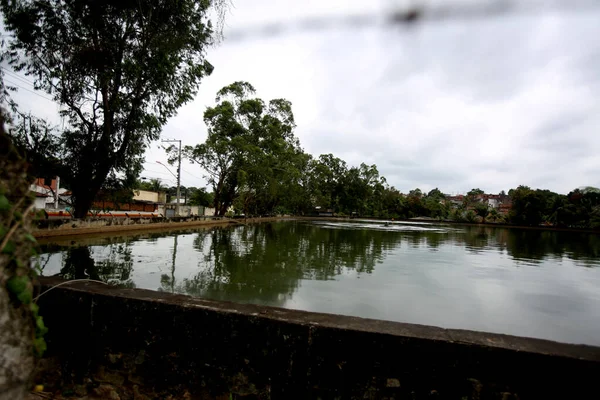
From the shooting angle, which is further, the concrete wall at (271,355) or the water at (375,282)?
the water at (375,282)

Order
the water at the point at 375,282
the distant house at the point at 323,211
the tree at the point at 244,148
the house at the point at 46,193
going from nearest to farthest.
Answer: the house at the point at 46,193 < the water at the point at 375,282 < the tree at the point at 244,148 < the distant house at the point at 323,211

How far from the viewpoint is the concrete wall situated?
58.6 inches

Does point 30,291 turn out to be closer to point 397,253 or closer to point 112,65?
point 112,65

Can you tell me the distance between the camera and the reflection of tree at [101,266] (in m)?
5.54

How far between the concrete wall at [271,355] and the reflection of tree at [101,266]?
3.49 m

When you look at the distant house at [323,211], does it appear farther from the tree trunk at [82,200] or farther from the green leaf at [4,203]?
the green leaf at [4,203]

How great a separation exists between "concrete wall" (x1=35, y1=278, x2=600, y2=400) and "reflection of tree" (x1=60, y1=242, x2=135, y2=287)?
3.49 m

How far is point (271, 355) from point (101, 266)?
20.1 feet

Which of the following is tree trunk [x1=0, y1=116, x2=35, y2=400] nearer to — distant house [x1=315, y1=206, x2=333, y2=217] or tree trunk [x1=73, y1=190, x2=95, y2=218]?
tree trunk [x1=73, y1=190, x2=95, y2=218]

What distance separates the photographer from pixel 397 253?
10.8 metres

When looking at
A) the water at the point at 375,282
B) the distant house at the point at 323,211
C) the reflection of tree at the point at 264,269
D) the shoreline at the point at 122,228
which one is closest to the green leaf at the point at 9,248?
the water at the point at 375,282

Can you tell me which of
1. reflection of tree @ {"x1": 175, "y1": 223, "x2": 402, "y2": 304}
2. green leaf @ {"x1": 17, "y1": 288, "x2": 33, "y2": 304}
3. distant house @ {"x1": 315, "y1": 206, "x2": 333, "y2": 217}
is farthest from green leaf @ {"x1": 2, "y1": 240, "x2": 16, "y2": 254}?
distant house @ {"x1": 315, "y1": 206, "x2": 333, "y2": 217}

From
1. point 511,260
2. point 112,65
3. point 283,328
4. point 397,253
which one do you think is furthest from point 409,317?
point 112,65

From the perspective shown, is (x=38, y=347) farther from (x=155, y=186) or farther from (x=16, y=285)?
(x=155, y=186)
